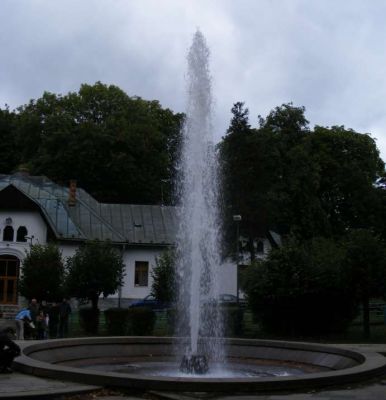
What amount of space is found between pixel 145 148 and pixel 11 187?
625 inches

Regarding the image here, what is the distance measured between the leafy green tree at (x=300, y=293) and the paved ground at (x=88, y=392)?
1618cm

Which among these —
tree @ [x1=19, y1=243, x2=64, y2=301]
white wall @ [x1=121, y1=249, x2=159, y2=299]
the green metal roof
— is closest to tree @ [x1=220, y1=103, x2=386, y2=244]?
the green metal roof

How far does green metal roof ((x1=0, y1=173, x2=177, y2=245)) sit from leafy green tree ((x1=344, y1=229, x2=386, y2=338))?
22904 millimetres

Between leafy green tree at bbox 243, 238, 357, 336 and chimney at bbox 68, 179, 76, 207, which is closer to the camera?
leafy green tree at bbox 243, 238, 357, 336

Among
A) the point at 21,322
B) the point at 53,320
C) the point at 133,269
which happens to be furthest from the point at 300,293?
the point at 133,269

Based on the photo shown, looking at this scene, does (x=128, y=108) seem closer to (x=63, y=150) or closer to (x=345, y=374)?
(x=63, y=150)

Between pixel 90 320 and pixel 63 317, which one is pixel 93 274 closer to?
pixel 90 320

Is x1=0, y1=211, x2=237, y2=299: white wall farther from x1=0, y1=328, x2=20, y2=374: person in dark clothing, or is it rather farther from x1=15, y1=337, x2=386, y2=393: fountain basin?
x1=0, y1=328, x2=20, y2=374: person in dark clothing

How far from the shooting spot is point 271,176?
5088 cm

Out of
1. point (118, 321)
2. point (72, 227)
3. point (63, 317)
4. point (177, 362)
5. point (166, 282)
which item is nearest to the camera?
point (177, 362)

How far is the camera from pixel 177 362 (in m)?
16.1

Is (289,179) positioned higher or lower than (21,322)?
higher

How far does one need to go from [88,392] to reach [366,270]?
60.2 ft

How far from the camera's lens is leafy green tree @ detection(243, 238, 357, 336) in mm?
27547
